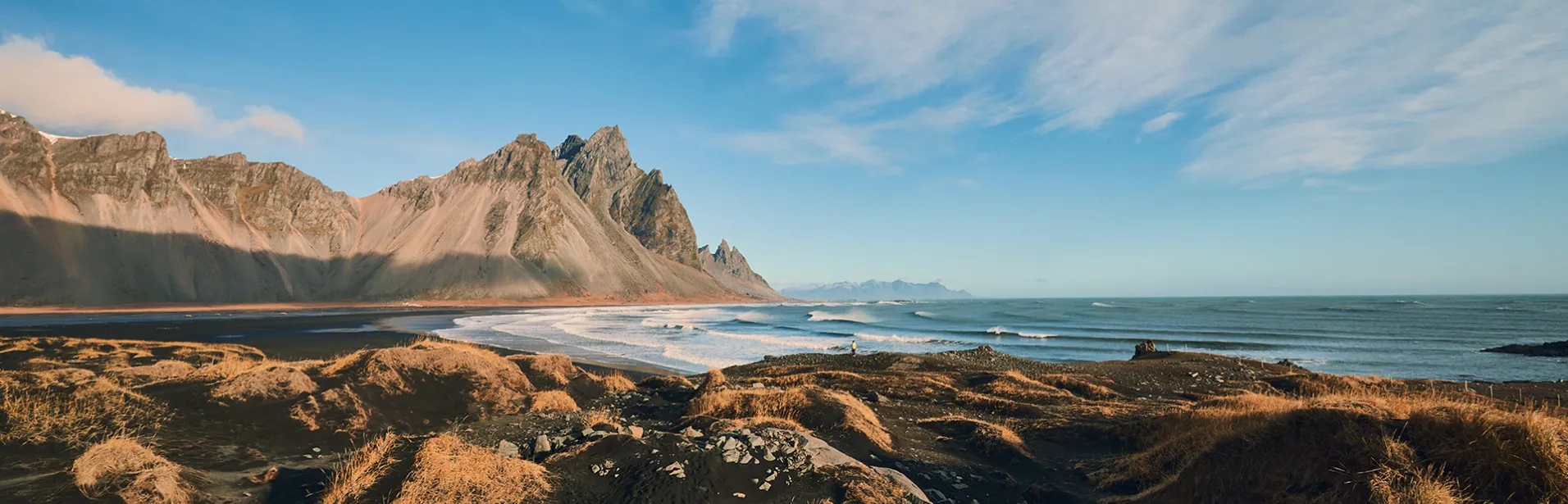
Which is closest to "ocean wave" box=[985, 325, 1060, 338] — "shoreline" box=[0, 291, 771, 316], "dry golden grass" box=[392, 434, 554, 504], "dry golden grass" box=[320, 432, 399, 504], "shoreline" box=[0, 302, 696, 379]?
"shoreline" box=[0, 302, 696, 379]

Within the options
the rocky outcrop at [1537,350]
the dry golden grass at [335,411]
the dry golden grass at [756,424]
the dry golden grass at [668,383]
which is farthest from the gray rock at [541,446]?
the rocky outcrop at [1537,350]

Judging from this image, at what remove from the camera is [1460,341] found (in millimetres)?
46156

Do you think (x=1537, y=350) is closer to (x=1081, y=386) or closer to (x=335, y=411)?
(x=1081, y=386)

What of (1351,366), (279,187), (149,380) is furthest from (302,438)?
(279,187)

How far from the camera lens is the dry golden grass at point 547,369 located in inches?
665

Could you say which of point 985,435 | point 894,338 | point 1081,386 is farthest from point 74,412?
point 894,338

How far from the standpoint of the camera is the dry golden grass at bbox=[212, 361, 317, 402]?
443 inches

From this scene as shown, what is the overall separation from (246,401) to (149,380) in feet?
12.3

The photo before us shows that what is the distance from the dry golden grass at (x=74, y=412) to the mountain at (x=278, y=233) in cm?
10289

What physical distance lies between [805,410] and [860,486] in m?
4.86

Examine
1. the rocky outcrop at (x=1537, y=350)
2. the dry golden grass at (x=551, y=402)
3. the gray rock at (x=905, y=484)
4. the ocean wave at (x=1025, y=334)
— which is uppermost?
the gray rock at (x=905, y=484)

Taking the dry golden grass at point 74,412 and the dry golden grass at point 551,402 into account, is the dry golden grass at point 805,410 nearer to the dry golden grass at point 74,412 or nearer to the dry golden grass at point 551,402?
the dry golden grass at point 551,402

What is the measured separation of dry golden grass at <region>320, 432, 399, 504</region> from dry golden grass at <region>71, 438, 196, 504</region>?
1.45 meters

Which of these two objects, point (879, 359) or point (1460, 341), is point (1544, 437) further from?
point (1460, 341)
